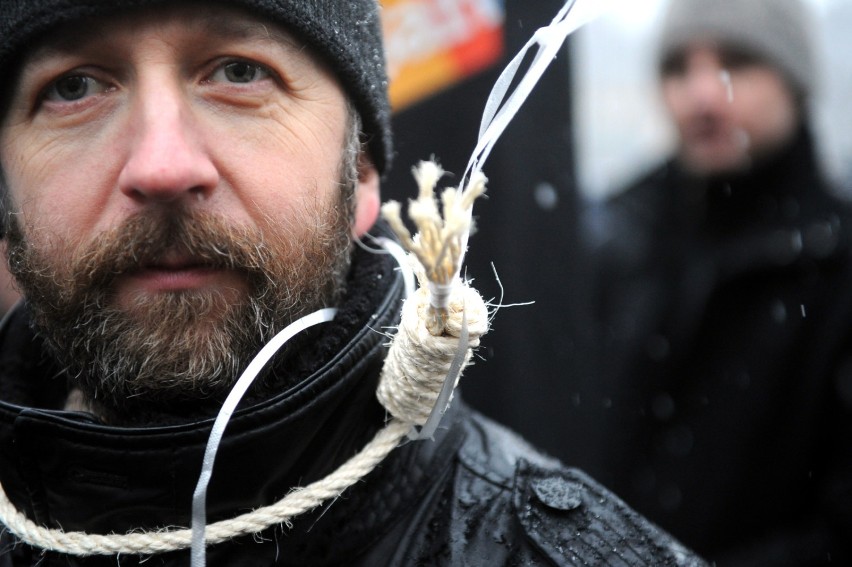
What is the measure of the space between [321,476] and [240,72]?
2.56ft

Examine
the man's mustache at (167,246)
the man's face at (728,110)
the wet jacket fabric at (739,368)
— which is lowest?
the wet jacket fabric at (739,368)

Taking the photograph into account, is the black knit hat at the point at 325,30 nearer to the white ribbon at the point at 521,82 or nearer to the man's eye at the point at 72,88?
the man's eye at the point at 72,88

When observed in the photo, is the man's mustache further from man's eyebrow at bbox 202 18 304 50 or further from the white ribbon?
the white ribbon

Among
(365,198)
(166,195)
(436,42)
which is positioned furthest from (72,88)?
(436,42)

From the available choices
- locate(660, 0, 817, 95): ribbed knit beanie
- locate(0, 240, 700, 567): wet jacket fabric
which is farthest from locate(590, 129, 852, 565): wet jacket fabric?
locate(0, 240, 700, 567): wet jacket fabric

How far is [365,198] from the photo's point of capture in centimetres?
216

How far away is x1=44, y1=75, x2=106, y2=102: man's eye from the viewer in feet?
5.79

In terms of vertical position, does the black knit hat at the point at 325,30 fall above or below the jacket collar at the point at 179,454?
above

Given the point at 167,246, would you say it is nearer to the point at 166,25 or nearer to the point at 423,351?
the point at 166,25

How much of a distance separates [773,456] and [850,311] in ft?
1.80

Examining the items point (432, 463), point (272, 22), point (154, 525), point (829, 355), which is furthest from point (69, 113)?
point (829, 355)

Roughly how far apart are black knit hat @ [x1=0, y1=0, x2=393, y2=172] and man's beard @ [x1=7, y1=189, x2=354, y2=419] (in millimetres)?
300

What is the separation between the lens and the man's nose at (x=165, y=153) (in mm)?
1616

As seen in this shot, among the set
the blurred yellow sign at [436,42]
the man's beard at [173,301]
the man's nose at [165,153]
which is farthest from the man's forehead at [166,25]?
the blurred yellow sign at [436,42]
